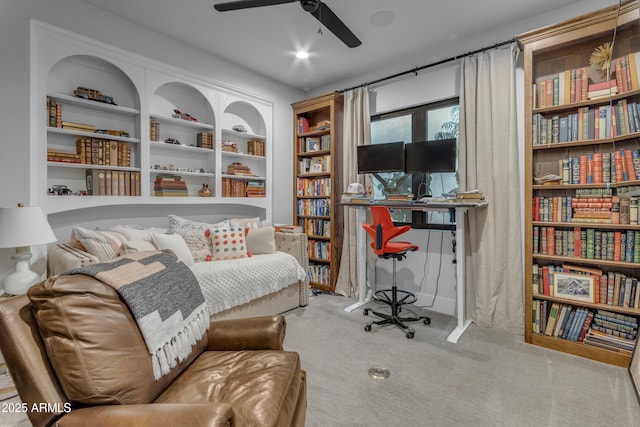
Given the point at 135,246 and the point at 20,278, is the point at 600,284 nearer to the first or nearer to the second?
the point at 135,246

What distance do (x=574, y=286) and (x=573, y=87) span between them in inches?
59.8

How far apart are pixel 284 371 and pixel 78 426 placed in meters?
0.69

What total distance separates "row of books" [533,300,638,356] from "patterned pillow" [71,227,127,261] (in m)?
3.34

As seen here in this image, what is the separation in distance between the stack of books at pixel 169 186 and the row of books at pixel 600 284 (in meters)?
3.34

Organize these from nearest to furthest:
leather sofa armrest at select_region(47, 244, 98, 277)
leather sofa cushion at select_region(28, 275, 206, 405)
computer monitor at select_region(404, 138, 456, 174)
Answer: leather sofa cushion at select_region(28, 275, 206, 405) < leather sofa armrest at select_region(47, 244, 98, 277) < computer monitor at select_region(404, 138, 456, 174)

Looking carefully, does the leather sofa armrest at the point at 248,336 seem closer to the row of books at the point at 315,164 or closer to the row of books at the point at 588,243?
the row of books at the point at 588,243

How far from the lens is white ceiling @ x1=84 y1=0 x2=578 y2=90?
254cm

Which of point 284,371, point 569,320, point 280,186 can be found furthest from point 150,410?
point 280,186

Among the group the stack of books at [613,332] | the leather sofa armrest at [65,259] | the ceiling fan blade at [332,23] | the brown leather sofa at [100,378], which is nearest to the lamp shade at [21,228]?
the leather sofa armrest at [65,259]

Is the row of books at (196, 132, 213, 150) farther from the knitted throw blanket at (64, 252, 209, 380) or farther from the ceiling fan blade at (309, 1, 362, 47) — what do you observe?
the knitted throw blanket at (64, 252, 209, 380)

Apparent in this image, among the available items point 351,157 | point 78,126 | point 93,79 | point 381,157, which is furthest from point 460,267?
point 93,79

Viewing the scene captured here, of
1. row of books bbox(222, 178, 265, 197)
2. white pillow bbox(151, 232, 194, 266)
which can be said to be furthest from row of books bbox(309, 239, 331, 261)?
white pillow bbox(151, 232, 194, 266)

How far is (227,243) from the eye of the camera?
10.1ft

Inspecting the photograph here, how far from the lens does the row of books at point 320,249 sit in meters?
3.95
